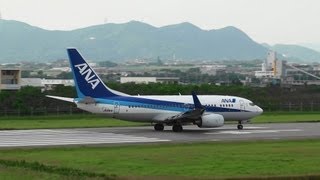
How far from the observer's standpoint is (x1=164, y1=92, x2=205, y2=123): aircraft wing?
47.0 metres

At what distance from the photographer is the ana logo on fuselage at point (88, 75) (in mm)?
47125

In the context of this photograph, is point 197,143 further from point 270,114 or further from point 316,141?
point 270,114

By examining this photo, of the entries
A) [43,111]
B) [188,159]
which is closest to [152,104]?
[188,159]

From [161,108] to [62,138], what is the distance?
10613 mm

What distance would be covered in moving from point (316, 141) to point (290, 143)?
7.14ft

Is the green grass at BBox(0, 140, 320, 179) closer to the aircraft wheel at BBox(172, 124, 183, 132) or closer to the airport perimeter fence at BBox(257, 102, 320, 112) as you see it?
the aircraft wheel at BBox(172, 124, 183, 132)

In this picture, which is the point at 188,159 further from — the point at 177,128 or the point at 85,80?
the point at 177,128

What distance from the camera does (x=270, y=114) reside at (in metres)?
73.7

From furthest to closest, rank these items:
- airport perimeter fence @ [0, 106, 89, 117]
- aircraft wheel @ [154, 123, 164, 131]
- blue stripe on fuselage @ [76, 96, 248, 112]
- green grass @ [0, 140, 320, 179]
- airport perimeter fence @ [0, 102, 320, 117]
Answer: airport perimeter fence @ [0, 102, 320, 117] → airport perimeter fence @ [0, 106, 89, 117] → aircraft wheel @ [154, 123, 164, 131] → blue stripe on fuselage @ [76, 96, 248, 112] → green grass @ [0, 140, 320, 179]

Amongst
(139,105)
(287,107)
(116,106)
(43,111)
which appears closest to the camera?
(116,106)

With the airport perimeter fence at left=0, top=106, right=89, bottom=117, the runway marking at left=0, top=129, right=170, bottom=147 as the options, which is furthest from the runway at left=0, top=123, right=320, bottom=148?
the airport perimeter fence at left=0, top=106, right=89, bottom=117

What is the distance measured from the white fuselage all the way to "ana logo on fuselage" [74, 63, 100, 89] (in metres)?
1.26

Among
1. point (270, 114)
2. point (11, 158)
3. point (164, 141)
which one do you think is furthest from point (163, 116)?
point (270, 114)

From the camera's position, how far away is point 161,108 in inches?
1925
